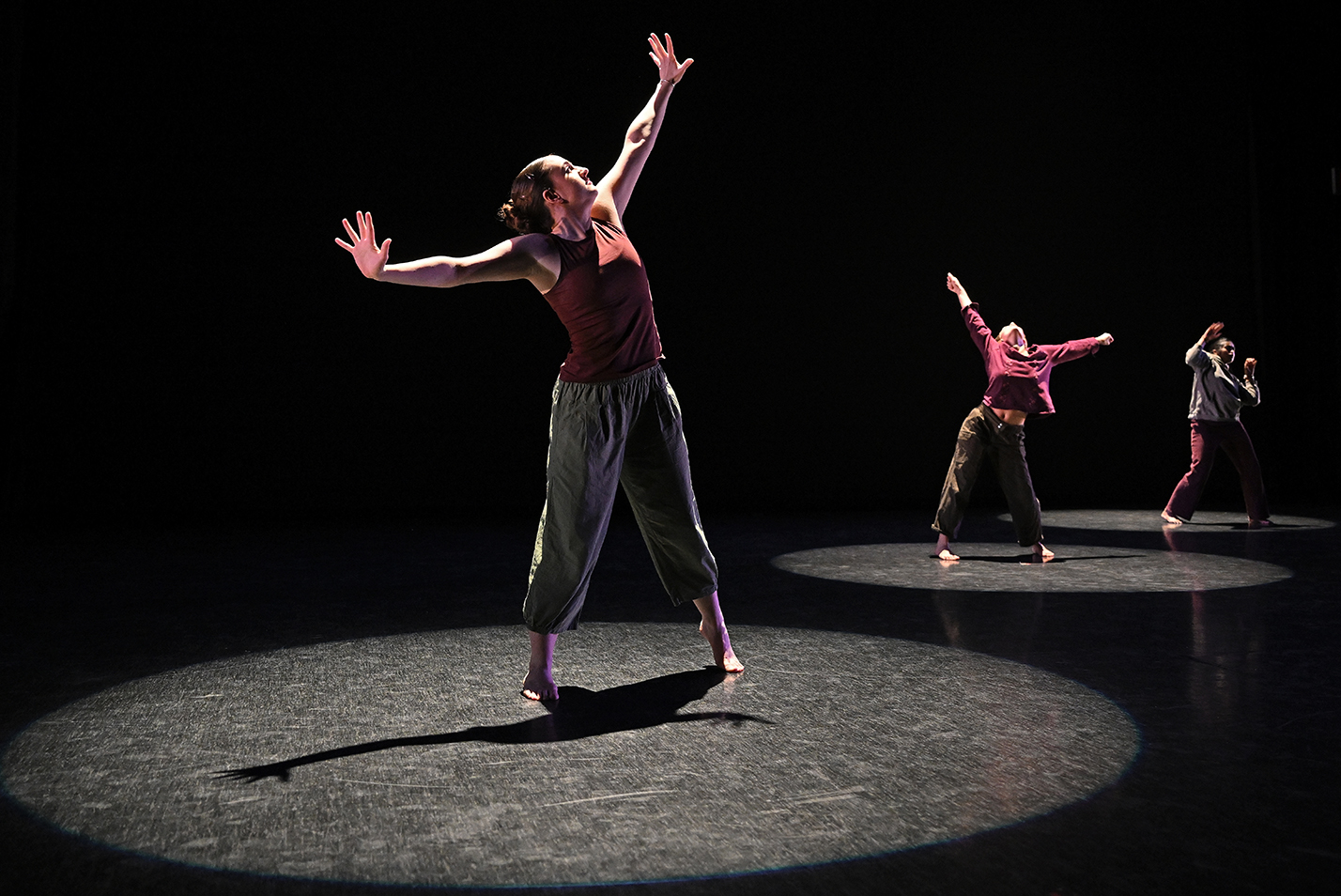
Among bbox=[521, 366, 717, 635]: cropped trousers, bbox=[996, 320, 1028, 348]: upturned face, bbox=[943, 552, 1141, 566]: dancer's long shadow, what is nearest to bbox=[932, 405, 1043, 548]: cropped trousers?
bbox=[943, 552, 1141, 566]: dancer's long shadow

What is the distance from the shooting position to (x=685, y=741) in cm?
250

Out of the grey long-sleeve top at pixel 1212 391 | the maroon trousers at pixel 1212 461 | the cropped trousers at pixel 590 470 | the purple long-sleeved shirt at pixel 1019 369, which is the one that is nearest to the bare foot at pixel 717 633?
the cropped trousers at pixel 590 470

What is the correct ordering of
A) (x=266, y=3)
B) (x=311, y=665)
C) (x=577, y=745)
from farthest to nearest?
(x=266, y=3) < (x=311, y=665) < (x=577, y=745)

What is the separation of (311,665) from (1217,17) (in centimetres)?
990

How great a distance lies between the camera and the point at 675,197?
29.8ft

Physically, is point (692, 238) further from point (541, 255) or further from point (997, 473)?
point (541, 255)

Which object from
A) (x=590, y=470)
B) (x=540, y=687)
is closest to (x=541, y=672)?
(x=540, y=687)

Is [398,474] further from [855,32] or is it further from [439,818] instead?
[439,818]

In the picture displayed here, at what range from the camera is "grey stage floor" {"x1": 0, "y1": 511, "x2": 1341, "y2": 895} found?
1807 mm

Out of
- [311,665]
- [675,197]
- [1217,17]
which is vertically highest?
[1217,17]

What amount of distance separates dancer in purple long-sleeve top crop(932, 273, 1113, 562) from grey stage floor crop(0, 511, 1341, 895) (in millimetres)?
832

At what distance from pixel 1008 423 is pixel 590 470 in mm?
3404

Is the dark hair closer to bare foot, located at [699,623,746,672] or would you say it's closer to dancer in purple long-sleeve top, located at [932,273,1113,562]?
bare foot, located at [699,623,746,672]

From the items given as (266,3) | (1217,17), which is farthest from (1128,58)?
(266,3)
